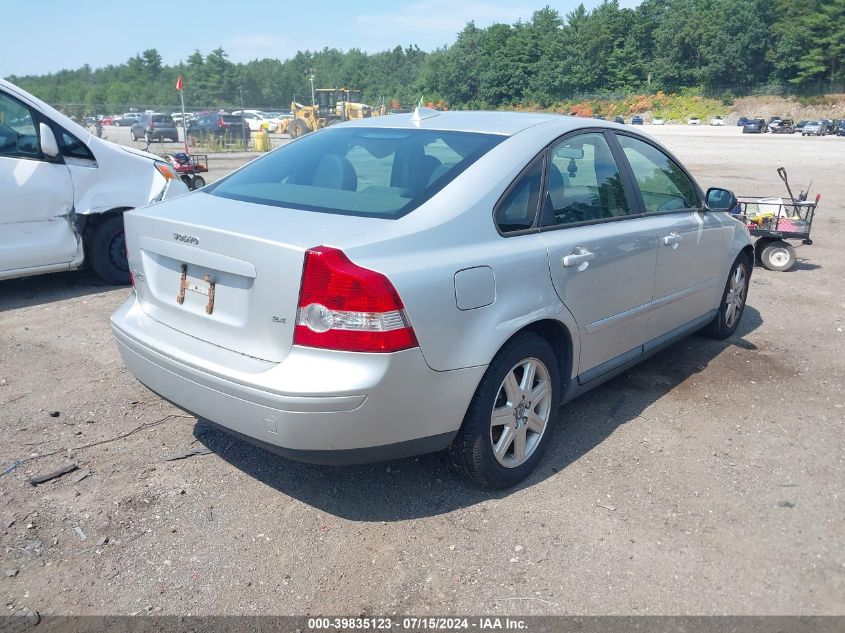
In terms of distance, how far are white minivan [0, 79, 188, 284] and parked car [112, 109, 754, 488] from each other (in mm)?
3313

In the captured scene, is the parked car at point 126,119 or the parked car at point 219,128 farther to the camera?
the parked car at point 126,119

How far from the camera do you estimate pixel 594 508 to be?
3.26m

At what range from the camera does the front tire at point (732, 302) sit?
5.50 meters

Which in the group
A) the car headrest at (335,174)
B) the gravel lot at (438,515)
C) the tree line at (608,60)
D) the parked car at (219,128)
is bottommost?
the gravel lot at (438,515)

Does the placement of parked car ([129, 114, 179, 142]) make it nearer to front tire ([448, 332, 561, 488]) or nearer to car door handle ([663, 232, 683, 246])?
car door handle ([663, 232, 683, 246])

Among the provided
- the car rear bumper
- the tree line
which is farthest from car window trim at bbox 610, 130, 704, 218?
the tree line

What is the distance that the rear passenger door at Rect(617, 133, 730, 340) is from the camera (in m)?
4.30

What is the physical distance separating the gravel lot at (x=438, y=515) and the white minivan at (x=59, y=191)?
1765 millimetres

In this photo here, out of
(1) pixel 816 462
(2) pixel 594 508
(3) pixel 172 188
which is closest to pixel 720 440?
(1) pixel 816 462

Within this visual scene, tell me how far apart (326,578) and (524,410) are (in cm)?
121

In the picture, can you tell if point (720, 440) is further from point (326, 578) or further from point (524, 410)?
point (326, 578)

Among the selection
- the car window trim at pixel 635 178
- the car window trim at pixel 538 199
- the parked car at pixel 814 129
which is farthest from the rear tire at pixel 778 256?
the parked car at pixel 814 129

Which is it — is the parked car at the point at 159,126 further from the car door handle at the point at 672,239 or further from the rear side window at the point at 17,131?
the car door handle at the point at 672,239

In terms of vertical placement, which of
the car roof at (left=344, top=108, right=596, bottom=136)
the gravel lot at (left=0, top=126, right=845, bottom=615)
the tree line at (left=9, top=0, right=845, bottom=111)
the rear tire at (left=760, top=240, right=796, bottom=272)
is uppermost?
the tree line at (left=9, top=0, right=845, bottom=111)
